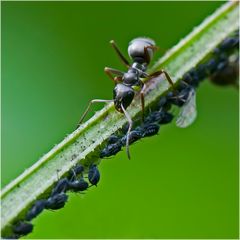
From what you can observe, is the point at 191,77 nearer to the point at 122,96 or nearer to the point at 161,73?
the point at 161,73

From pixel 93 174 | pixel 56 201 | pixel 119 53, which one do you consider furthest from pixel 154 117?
pixel 119 53

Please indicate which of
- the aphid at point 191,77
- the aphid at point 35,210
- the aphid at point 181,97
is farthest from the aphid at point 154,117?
the aphid at point 35,210

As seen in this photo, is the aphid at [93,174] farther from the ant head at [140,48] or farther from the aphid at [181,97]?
the ant head at [140,48]

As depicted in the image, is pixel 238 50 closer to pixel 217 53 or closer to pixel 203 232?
pixel 217 53

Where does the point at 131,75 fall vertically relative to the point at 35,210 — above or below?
above

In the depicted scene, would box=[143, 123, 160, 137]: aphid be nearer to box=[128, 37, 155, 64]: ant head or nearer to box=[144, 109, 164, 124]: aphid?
box=[144, 109, 164, 124]: aphid

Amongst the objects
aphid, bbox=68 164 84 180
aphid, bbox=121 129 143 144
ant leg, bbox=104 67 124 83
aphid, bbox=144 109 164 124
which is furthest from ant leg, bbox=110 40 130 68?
aphid, bbox=68 164 84 180
